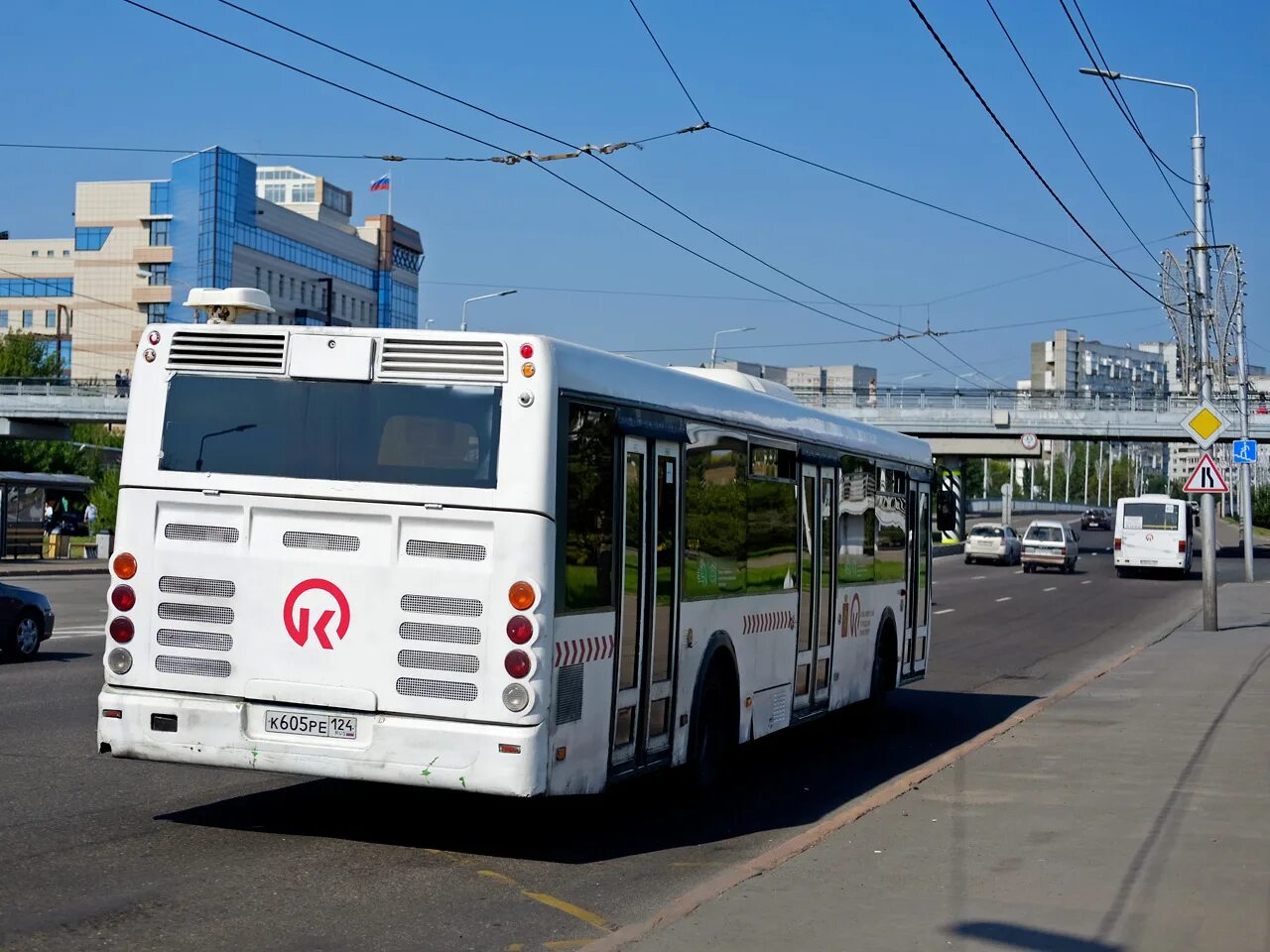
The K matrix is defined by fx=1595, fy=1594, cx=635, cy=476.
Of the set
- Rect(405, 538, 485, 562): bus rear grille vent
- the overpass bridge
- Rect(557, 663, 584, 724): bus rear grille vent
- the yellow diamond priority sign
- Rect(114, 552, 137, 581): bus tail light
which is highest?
the overpass bridge

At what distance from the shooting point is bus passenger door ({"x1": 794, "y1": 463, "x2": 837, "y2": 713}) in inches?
479

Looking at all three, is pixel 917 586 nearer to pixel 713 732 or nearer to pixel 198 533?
pixel 713 732

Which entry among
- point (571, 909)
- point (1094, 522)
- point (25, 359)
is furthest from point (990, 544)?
point (25, 359)

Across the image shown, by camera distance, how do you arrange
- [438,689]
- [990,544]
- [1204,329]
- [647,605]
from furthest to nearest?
[990,544], [1204,329], [647,605], [438,689]

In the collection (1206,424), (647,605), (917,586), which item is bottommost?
(917,586)

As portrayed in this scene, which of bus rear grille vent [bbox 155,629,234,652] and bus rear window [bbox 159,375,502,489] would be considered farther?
bus rear grille vent [bbox 155,629,234,652]

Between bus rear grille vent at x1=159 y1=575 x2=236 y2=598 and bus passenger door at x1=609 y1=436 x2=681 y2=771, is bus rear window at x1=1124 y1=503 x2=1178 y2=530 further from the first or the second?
bus rear grille vent at x1=159 y1=575 x2=236 y2=598

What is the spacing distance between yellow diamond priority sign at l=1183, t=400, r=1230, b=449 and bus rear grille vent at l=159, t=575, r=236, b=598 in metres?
18.9

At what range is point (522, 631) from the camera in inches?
308

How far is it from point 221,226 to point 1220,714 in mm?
100198

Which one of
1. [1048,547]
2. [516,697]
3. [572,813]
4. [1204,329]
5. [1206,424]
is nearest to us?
[516,697]

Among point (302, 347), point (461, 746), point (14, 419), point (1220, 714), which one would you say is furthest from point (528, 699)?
point (14, 419)

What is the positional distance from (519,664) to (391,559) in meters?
0.87

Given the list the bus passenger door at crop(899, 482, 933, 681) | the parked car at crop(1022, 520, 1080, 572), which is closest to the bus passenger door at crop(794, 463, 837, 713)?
the bus passenger door at crop(899, 482, 933, 681)
